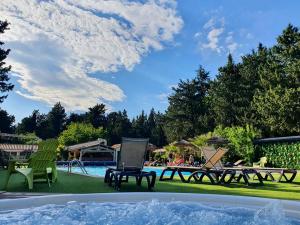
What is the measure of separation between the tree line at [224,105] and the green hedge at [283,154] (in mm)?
5579

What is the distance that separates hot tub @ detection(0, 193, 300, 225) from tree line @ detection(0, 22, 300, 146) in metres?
20.3

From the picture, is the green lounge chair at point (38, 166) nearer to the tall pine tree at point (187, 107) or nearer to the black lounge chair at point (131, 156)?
the black lounge chair at point (131, 156)

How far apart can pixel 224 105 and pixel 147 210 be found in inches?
1224

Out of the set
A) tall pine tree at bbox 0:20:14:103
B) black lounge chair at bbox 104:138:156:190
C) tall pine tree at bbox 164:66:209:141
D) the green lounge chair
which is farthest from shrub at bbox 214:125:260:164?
tall pine tree at bbox 164:66:209:141

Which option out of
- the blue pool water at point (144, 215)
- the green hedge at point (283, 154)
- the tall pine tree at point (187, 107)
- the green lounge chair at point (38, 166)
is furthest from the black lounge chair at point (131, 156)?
the tall pine tree at point (187, 107)

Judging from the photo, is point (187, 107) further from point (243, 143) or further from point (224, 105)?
point (243, 143)

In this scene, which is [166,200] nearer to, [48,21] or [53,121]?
[48,21]

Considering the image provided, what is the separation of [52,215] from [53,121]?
183 feet

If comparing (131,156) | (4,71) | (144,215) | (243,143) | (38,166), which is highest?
(4,71)

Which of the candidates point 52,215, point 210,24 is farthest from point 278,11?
point 52,215

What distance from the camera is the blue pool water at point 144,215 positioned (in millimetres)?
4641

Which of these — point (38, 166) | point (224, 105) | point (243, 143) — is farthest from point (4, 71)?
point (224, 105)

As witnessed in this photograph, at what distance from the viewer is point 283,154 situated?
1903 centimetres

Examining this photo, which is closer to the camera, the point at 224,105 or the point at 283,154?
the point at 283,154
